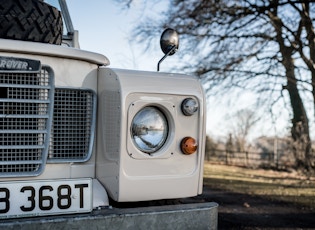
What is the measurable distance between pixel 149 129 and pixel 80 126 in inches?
16.3

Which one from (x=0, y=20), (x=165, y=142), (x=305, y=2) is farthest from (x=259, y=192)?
(x=0, y=20)

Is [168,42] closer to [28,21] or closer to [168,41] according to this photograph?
[168,41]

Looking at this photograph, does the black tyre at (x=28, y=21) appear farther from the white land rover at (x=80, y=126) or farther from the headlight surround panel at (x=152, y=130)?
the headlight surround panel at (x=152, y=130)

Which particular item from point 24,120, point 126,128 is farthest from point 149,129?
point 24,120

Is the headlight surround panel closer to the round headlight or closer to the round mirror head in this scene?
the round headlight

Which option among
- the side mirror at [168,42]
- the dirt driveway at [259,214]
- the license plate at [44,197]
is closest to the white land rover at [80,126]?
the license plate at [44,197]

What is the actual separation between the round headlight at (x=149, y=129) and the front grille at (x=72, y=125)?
275 millimetres

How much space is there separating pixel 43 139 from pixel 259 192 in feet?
30.1

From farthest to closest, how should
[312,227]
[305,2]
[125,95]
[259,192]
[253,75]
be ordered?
[253,75], [305,2], [259,192], [312,227], [125,95]

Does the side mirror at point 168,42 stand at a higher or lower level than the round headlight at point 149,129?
higher

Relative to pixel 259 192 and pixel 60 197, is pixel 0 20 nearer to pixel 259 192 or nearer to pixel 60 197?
pixel 60 197

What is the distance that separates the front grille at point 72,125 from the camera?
252cm

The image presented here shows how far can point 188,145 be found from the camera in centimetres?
266

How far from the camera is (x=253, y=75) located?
1411 centimetres
